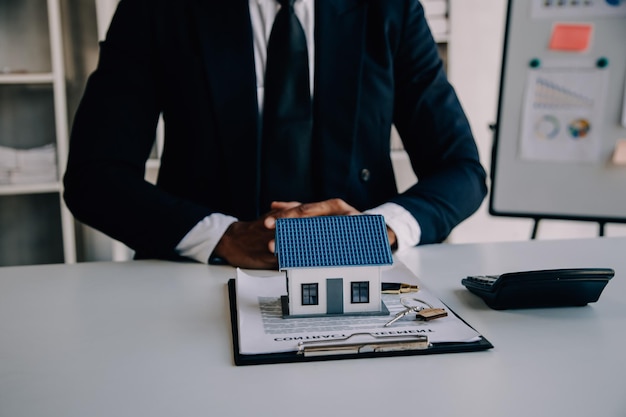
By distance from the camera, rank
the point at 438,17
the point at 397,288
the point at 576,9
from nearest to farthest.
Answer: the point at 397,288
the point at 576,9
the point at 438,17

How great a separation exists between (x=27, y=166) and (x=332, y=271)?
210 centimetres

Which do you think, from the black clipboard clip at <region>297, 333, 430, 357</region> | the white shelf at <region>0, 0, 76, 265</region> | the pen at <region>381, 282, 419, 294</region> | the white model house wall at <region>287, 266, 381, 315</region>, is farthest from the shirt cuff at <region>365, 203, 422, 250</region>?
the white shelf at <region>0, 0, 76, 265</region>

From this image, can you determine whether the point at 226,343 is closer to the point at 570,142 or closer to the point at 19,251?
the point at 570,142

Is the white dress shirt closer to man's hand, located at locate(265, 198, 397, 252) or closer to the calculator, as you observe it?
man's hand, located at locate(265, 198, 397, 252)

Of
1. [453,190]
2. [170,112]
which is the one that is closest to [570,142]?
[453,190]

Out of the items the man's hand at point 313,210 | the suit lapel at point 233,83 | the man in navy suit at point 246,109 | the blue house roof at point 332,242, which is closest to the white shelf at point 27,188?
the man in navy suit at point 246,109

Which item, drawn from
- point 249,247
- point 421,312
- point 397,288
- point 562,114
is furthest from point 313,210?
point 562,114

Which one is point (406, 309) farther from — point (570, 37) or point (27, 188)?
point (27, 188)

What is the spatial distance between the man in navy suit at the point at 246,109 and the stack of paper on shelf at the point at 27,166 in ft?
4.28

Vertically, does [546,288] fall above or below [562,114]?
below

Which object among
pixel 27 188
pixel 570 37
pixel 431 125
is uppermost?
pixel 570 37

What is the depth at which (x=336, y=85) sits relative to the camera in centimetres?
133

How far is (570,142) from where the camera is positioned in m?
1.75

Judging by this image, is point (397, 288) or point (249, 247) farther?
point (249, 247)
